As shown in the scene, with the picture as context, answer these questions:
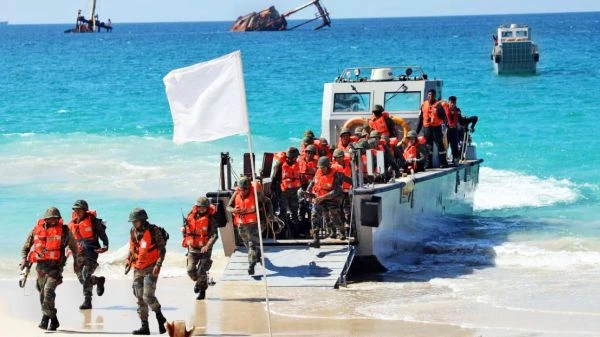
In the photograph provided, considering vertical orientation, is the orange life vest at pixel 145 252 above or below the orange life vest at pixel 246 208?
below

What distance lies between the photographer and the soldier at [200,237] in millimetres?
14438

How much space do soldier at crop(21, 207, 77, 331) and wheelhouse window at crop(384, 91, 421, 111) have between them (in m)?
8.14

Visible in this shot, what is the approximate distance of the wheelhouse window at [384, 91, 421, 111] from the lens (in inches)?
792

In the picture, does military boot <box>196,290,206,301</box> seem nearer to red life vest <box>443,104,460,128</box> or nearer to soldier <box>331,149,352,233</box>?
soldier <box>331,149,352,233</box>

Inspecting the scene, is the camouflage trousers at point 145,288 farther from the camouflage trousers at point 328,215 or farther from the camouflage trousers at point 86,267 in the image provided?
the camouflage trousers at point 328,215

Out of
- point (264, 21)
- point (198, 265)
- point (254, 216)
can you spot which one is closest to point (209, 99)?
point (198, 265)

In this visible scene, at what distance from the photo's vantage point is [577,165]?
30.3 m

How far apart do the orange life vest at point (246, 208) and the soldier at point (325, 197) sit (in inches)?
41.3

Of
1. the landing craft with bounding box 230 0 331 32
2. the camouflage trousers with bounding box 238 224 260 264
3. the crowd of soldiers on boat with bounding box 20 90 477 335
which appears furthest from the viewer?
the landing craft with bounding box 230 0 331 32

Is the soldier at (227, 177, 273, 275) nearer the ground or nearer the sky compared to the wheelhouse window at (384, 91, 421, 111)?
nearer the ground

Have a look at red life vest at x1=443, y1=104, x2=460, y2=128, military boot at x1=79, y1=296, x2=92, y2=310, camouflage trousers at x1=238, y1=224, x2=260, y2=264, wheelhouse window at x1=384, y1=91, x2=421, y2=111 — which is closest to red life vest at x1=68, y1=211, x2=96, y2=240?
military boot at x1=79, y1=296, x2=92, y2=310

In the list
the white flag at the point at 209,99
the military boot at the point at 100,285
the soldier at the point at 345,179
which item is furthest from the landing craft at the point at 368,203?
the white flag at the point at 209,99

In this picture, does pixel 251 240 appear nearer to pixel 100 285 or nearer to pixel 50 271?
pixel 100 285

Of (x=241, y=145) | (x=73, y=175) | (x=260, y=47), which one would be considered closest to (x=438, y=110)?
(x=73, y=175)
